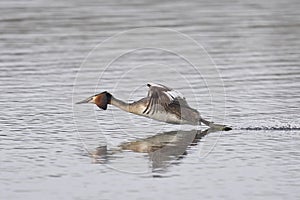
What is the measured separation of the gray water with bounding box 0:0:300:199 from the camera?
33.2ft

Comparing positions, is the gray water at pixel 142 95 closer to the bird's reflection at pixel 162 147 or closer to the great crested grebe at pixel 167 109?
the bird's reflection at pixel 162 147

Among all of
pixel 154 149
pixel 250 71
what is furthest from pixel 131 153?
pixel 250 71

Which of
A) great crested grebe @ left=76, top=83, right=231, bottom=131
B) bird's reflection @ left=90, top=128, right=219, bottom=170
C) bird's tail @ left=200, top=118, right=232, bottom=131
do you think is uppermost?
great crested grebe @ left=76, top=83, right=231, bottom=131

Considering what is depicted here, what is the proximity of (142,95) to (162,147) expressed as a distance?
11.4 feet

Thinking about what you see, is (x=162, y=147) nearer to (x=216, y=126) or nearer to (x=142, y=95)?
(x=216, y=126)

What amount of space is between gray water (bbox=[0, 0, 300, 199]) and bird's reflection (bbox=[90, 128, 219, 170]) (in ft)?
0.08

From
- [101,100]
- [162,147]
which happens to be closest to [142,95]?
[101,100]

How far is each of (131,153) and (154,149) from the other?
354 mm

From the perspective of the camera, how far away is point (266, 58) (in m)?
19.1

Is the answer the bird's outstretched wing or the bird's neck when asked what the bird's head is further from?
the bird's outstretched wing

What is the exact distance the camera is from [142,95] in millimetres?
15328

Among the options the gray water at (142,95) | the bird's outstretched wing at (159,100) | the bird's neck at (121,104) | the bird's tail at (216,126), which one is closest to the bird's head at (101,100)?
the bird's neck at (121,104)

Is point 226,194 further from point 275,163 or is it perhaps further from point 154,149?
point 154,149

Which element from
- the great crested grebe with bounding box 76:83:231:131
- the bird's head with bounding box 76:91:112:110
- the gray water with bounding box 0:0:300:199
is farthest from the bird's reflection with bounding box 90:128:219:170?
A: the bird's head with bounding box 76:91:112:110
